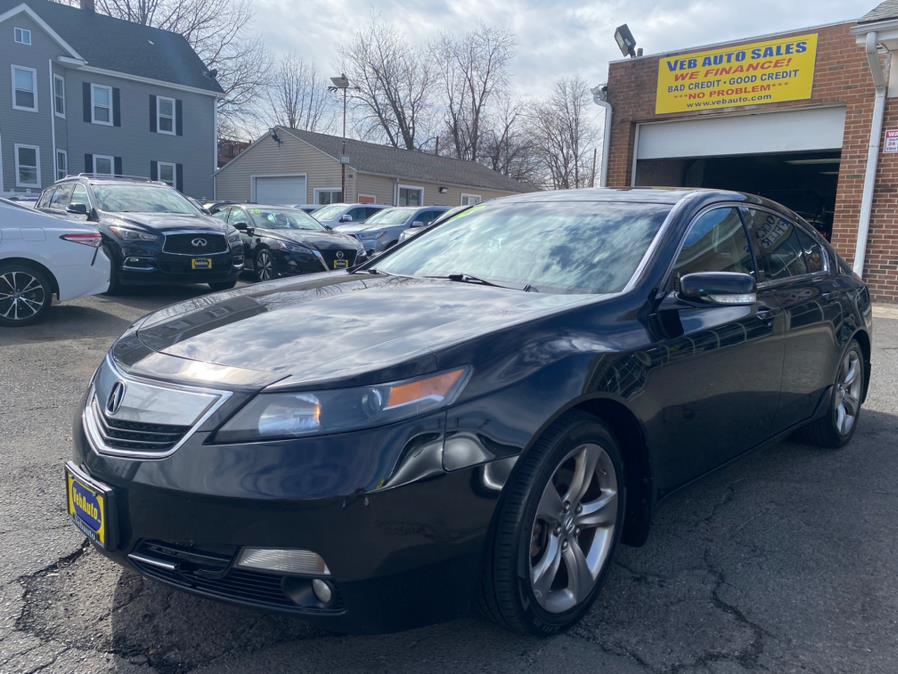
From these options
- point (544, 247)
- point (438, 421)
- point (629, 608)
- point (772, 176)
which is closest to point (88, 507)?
point (438, 421)

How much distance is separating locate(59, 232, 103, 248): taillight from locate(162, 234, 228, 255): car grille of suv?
1426 millimetres

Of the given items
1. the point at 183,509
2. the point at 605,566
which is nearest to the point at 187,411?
the point at 183,509

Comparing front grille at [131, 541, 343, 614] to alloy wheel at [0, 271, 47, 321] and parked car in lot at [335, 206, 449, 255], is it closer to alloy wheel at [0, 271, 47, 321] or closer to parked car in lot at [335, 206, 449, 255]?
alloy wheel at [0, 271, 47, 321]

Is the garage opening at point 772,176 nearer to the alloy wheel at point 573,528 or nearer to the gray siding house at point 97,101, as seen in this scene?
the alloy wheel at point 573,528

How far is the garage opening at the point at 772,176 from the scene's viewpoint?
49.9 ft

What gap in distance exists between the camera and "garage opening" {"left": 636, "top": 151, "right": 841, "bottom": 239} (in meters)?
15.2

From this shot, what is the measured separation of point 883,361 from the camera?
728cm

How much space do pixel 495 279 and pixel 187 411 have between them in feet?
5.11

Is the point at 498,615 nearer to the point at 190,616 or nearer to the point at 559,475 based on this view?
the point at 559,475

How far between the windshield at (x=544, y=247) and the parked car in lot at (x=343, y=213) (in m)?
15.3

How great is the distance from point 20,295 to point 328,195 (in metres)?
25.0

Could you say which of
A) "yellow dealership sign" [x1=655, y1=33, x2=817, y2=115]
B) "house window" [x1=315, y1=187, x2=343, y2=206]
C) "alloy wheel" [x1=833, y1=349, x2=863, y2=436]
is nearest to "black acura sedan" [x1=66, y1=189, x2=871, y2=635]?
"alloy wheel" [x1=833, y1=349, x2=863, y2=436]

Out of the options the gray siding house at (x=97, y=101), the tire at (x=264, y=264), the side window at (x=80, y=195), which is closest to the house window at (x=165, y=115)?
the gray siding house at (x=97, y=101)

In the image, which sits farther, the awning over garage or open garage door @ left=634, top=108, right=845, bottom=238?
open garage door @ left=634, top=108, right=845, bottom=238
